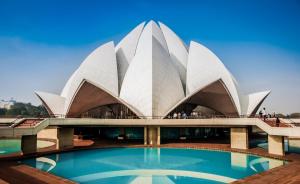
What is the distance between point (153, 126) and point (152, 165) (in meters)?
8.79

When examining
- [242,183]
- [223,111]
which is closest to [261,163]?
[242,183]

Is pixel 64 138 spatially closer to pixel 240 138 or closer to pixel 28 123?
pixel 28 123

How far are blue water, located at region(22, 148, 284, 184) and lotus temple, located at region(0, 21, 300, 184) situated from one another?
6 cm

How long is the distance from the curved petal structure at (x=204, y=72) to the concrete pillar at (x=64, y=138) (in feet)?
43.6

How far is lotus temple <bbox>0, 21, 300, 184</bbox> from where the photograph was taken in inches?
549

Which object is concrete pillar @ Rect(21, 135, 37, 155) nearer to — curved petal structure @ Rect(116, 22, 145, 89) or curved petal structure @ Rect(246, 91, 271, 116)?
curved petal structure @ Rect(116, 22, 145, 89)

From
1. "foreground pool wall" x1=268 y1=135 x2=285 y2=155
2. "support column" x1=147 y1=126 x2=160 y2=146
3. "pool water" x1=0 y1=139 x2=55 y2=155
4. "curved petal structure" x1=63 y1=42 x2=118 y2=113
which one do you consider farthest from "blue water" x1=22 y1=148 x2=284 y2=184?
"curved petal structure" x1=63 y1=42 x2=118 y2=113

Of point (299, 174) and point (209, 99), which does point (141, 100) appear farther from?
point (299, 174)

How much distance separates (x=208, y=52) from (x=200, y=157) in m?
16.9

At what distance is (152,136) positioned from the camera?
24062mm

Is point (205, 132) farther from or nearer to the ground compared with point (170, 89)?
nearer to the ground

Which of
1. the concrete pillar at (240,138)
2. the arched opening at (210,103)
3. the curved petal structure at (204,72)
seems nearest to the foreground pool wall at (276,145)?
the concrete pillar at (240,138)

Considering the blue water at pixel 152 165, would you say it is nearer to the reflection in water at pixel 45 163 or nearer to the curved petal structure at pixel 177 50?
the reflection in water at pixel 45 163

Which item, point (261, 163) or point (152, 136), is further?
point (152, 136)
